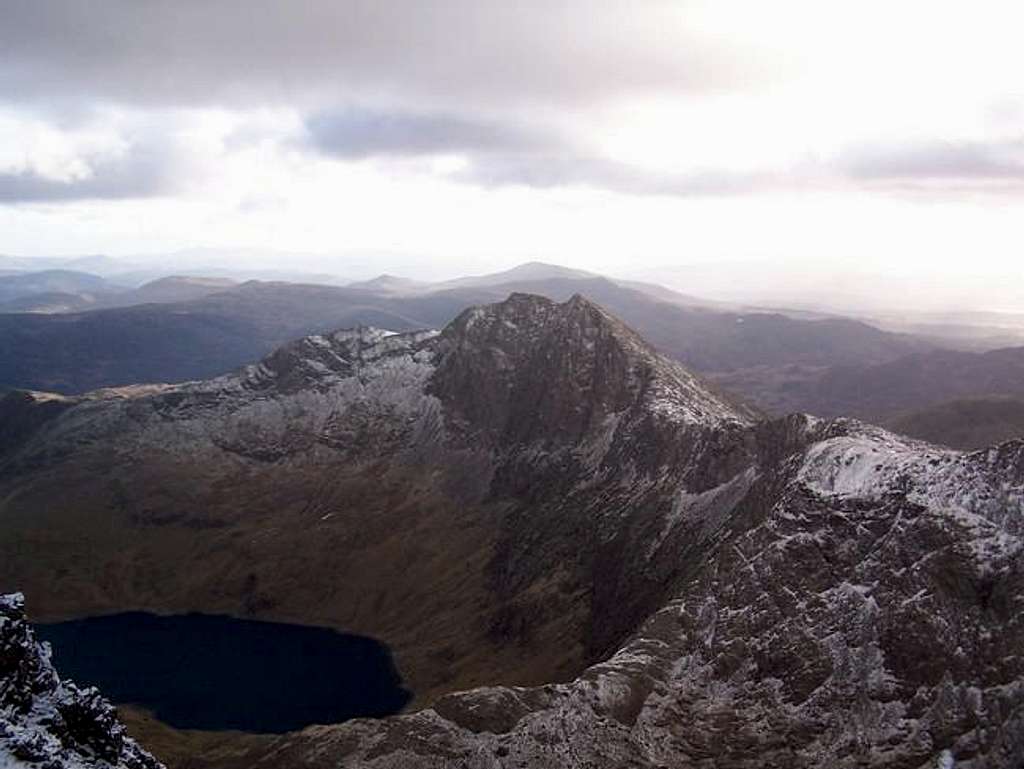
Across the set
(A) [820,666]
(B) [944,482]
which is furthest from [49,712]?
(B) [944,482]

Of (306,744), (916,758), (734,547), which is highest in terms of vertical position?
(734,547)

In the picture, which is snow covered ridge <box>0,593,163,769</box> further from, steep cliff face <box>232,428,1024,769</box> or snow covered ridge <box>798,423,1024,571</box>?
snow covered ridge <box>798,423,1024,571</box>

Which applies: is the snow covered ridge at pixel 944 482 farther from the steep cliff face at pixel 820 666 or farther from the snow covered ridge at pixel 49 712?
the snow covered ridge at pixel 49 712

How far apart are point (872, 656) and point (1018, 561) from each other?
24.1 metres

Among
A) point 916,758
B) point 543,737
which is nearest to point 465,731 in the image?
point 543,737

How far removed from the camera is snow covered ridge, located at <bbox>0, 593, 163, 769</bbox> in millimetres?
74938

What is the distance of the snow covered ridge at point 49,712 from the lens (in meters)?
74.9

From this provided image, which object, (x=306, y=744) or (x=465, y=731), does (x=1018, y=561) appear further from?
(x=306, y=744)

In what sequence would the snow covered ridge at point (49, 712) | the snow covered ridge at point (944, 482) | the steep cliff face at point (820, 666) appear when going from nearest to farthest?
the snow covered ridge at point (49, 712) < the steep cliff face at point (820, 666) < the snow covered ridge at point (944, 482)

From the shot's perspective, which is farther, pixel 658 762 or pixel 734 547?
pixel 734 547

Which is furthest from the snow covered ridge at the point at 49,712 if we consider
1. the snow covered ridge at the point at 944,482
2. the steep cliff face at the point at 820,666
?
the snow covered ridge at the point at 944,482

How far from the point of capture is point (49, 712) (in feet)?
260

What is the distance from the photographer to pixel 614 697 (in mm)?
128375

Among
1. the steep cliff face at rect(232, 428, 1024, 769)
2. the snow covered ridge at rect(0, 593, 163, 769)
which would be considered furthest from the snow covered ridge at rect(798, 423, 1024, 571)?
the snow covered ridge at rect(0, 593, 163, 769)
